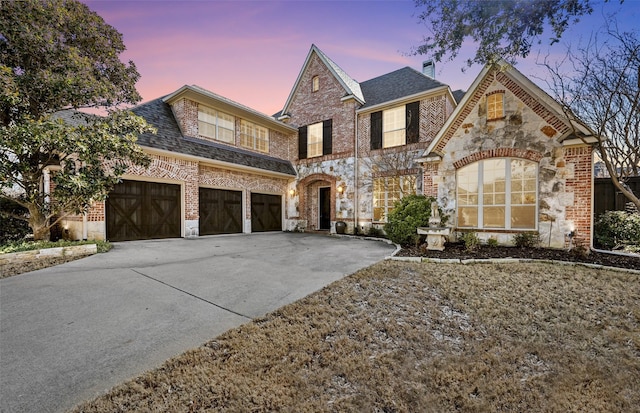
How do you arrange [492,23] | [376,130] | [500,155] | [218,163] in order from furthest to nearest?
[376,130]
[218,163]
[500,155]
[492,23]

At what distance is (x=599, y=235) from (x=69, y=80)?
14.4 meters

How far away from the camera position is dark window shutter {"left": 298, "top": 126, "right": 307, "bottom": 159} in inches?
555

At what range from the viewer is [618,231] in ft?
23.1

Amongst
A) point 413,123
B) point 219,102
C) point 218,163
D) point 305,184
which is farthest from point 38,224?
point 413,123

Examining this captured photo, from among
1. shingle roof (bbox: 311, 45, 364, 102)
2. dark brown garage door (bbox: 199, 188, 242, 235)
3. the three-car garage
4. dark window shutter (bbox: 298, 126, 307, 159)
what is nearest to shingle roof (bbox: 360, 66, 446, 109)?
shingle roof (bbox: 311, 45, 364, 102)

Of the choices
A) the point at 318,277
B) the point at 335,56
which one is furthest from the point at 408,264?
the point at 335,56

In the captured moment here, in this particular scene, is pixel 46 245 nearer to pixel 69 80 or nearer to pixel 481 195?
pixel 69 80

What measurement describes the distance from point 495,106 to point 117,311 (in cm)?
984

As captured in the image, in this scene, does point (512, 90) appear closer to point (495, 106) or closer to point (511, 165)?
point (495, 106)

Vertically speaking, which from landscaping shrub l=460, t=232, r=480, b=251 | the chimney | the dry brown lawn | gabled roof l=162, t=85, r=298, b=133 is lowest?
the dry brown lawn

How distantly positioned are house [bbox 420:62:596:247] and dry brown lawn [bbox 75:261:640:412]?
3522mm

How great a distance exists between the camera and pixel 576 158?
6.61 meters

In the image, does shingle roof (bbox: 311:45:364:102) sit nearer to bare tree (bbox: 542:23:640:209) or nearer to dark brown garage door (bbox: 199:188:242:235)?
dark brown garage door (bbox: 199:188:242:235)

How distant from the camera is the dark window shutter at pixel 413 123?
11023 millimetres
